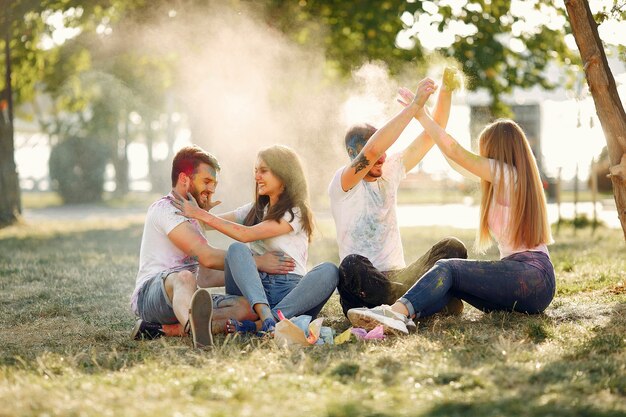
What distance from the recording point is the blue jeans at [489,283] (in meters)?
5.04

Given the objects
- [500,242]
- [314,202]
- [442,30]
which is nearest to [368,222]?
[500,242]

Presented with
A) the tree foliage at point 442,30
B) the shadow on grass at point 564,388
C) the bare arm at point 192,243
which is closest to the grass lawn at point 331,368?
the shadow on grass at point 564,388

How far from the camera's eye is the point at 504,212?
207 inches

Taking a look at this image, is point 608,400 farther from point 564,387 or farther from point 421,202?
point 421,202

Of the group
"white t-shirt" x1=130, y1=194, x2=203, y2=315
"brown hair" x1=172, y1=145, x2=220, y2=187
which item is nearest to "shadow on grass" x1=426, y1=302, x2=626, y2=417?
"white t-shirt" x1=130, y1=194, x2=203, y2=315

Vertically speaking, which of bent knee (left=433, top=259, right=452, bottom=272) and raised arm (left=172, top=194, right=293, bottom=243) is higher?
raised arm (left=172, top=194, right=293, bottom=243)

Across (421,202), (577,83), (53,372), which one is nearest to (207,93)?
(577,83)

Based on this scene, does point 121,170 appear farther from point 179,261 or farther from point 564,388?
point 564,388

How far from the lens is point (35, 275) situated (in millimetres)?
8273

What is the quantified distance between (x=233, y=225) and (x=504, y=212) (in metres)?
1.58

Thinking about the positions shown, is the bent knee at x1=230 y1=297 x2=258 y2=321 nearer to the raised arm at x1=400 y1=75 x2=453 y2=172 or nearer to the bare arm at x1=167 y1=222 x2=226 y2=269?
the bare arm at x1=167 y1=222 x2=226 y2=269

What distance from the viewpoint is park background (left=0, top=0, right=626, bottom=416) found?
3.60 m

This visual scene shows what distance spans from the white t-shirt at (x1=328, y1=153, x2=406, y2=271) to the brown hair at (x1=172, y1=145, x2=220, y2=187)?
2.56 feet

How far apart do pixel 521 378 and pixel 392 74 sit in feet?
38.9
